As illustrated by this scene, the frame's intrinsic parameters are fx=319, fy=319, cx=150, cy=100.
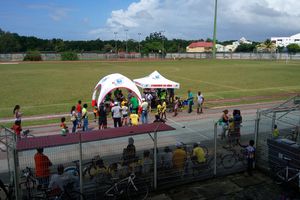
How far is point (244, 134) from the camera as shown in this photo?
45.6 ft

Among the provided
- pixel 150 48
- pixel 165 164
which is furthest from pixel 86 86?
pixel 150 48

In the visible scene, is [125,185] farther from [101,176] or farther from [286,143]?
[286,143]

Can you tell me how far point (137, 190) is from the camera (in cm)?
941

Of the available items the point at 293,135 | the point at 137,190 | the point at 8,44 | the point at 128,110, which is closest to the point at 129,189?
the point at 137,190

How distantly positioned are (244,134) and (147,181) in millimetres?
5929

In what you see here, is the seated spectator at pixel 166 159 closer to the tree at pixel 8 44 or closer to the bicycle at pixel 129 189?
the bicycle at pixel 129 189

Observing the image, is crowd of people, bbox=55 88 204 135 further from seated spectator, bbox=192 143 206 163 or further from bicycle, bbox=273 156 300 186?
bicycle, bbox=273 156 300 186

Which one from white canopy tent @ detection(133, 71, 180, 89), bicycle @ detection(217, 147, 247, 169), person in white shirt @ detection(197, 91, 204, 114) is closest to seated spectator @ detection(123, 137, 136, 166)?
bicycle @ detection(217, 147, 247, 169)

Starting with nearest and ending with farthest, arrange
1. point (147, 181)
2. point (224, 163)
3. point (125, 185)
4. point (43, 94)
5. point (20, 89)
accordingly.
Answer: point (125, 185)
point (147, 181)
point (224, 163)
point (43, 94)
point (20, 89)

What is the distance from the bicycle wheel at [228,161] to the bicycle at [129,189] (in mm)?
3204

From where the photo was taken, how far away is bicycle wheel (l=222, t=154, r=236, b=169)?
37.0 ft

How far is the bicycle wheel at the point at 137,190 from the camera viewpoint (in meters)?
9.28

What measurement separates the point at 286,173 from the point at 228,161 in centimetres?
208

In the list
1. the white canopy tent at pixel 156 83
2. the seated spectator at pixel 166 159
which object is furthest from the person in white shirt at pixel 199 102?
the seated spectator at pixel 166 159
